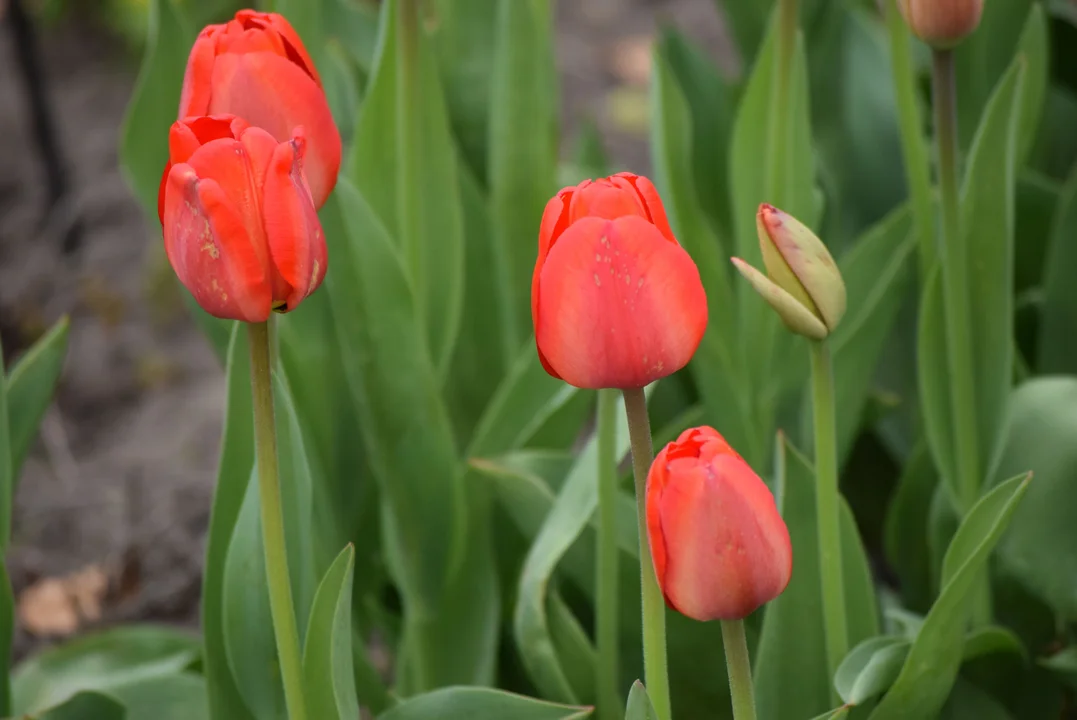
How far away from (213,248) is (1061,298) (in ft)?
3.03

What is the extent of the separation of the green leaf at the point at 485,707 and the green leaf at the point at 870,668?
0.17 meters

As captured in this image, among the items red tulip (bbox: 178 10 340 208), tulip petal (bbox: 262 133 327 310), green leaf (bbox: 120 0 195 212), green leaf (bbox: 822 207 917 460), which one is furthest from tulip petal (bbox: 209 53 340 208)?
green leaf (bbox: 822 207 917 460)

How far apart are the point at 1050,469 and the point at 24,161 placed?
2170 mm

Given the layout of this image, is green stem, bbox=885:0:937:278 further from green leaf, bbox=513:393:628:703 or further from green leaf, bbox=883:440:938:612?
green leaf, bbox=513:393:628:703

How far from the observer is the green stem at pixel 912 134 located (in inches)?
40.6

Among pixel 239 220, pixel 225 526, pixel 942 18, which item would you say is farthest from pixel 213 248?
pixel 942 18

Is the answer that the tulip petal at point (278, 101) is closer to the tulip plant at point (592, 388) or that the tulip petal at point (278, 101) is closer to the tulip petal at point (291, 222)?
the tulip plant at point (592, 388)

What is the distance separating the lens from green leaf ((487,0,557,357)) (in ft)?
3.90

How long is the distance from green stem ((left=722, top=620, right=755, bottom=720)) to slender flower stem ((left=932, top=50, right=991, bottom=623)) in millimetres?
423

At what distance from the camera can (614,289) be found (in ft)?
1.92

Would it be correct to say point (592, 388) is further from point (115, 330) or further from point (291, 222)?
point (115, 330)

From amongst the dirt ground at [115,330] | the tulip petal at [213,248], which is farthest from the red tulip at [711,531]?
the dirt ground at [115,330]

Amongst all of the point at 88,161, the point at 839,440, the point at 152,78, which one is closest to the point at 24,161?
the point at 88,161

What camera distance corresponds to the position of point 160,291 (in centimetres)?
226
